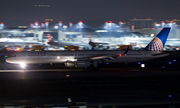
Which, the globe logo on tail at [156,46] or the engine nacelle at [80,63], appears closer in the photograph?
the engine nacelle at [80,63]

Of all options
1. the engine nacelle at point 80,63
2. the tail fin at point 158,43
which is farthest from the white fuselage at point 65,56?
the tail fin at point 158,43

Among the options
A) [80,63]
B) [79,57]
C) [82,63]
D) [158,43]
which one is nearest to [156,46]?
[158,43]

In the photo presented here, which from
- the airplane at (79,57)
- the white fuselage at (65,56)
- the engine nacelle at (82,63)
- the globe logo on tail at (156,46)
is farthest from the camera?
the globe logo on tail at (156,46)

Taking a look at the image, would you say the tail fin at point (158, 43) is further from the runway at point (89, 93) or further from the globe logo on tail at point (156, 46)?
the runway at point (89, 93)

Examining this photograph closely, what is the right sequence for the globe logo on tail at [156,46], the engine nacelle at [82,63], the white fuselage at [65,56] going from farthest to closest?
the globe logo on tail at [156,46] → the white fuselage at [65,56] → the engine nacelle at [82,63]

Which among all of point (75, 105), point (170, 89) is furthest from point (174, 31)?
point (75, 105)

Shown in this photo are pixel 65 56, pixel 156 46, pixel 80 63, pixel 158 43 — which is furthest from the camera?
pixel 158 43

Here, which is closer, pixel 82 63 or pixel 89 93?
pixel 89 93

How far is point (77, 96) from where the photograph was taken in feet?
42.5

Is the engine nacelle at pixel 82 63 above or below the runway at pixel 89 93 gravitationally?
above

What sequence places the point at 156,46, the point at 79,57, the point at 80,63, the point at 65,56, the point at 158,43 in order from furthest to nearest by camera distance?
the point at 158,43, the point at 156,46, the point at 79,57, the point at 65,56, the point at 80,63

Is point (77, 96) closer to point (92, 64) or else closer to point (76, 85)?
point (76, 85)

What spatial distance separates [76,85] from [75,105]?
829 cm

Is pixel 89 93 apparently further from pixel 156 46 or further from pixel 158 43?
pixel 158 43
